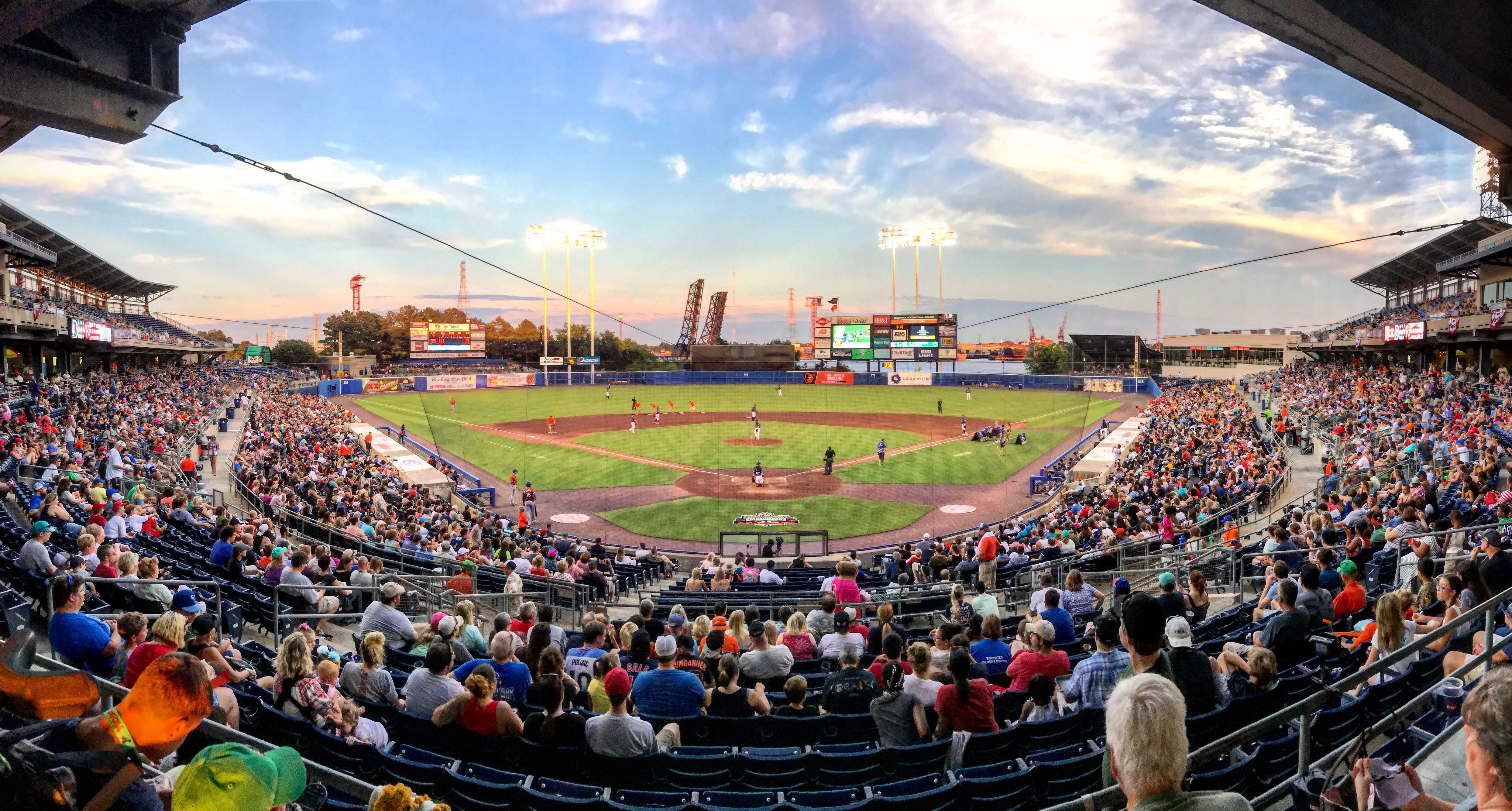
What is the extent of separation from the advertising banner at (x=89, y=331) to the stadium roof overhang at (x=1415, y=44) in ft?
145

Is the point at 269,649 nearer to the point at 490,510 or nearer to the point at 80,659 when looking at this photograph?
the point at 80,659

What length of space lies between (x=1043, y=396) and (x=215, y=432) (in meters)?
59.3

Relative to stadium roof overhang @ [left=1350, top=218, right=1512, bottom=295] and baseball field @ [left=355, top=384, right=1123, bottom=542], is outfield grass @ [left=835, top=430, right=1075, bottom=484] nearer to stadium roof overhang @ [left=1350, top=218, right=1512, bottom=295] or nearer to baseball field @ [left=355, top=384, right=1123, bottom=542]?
baseball field @ [left=355, top=384, right=1123, bottom=542]

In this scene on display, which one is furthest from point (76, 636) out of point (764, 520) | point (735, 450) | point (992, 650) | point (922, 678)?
point (735, 450)

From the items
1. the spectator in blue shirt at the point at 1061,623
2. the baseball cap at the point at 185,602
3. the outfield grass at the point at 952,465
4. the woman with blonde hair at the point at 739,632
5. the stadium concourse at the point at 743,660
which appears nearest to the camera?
the stadium concourse at the point at 743,660

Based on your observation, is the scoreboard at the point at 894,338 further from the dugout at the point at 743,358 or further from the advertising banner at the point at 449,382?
the advertising banner at the point at 449,382

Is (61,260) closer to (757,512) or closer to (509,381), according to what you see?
(509,381)

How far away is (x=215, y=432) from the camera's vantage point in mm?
36250

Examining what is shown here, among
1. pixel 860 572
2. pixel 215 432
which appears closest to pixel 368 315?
pixel 215 432

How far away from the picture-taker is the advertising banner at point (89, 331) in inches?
1396

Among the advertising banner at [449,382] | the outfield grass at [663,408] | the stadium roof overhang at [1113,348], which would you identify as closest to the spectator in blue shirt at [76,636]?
the outfield grass at [663,408]

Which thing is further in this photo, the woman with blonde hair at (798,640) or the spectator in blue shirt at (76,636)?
the woman with blonde hair at (798,640)

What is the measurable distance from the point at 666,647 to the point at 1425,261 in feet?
189

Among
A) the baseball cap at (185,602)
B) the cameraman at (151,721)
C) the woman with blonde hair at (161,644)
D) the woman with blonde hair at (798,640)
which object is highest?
the cameraman at (151,721)
